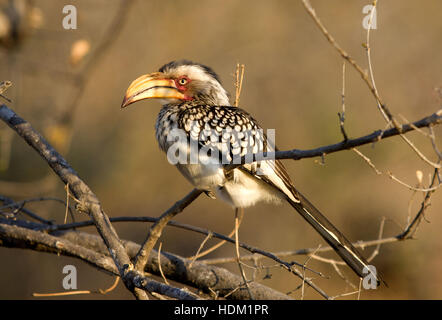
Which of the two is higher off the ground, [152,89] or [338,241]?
[152,89]

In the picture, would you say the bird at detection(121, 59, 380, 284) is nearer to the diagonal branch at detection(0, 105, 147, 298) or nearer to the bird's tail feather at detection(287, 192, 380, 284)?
the bird's tail feather at detection(287, 192, 380, 284)

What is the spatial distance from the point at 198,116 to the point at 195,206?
387 cm

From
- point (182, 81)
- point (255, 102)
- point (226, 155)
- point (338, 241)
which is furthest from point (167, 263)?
point (255, 102)

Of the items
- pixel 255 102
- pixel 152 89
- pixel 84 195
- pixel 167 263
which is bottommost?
pixel 167 263

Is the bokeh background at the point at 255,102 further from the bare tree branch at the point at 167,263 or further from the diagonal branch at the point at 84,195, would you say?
the diagonal branch at the point at 84,195

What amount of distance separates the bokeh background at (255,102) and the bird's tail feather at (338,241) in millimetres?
2961

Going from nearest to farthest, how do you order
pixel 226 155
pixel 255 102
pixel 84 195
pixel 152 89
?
pixel 84 195 → pixel 226 155 → pixel 152 89 → pixel 255 102

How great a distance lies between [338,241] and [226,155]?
2.03 ft

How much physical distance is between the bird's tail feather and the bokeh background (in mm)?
2961

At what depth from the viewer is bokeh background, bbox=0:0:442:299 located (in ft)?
18.6

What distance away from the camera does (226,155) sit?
2.44 meters

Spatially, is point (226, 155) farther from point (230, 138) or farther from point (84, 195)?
point (84, 195)

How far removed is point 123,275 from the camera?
180cm
